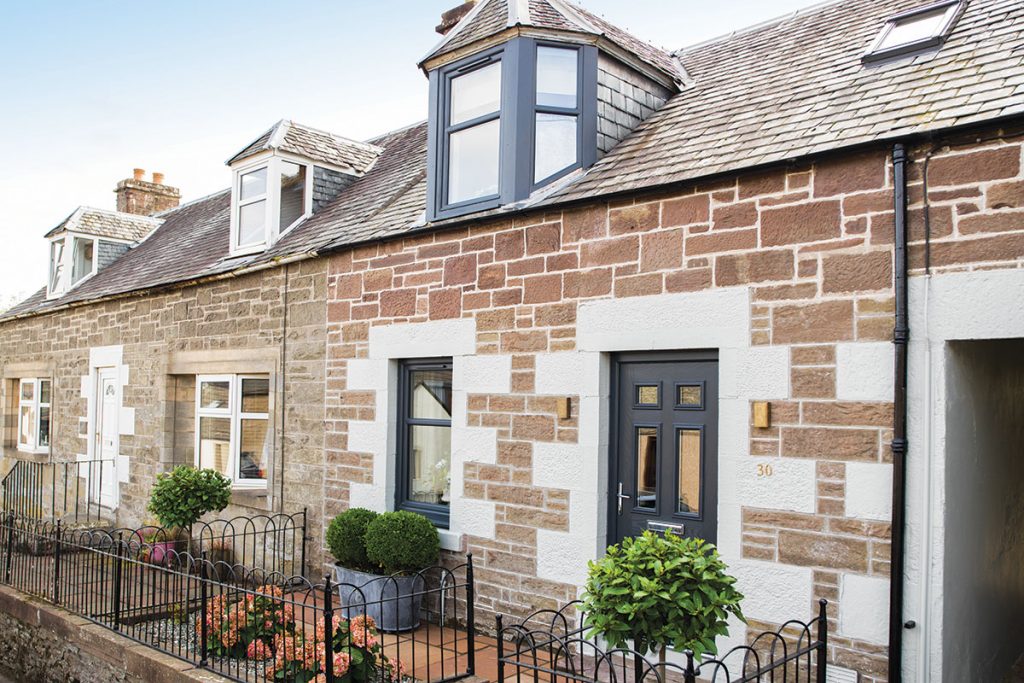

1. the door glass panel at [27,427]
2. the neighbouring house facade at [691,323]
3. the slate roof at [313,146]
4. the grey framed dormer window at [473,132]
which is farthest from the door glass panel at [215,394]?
the door glass panel at [27,427]

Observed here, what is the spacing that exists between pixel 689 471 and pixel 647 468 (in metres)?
0.35

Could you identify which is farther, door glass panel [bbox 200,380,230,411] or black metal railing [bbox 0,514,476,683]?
door glass panel [bbox 200,380,230,411]

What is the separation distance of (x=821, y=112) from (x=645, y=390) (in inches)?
91.6

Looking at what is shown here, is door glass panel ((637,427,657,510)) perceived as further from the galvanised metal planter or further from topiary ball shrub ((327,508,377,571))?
topiary ball shrub ((327,508,377,571))

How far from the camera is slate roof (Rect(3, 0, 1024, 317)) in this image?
5098mm

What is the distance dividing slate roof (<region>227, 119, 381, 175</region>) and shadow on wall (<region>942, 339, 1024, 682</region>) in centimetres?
818

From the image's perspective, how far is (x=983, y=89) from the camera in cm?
488

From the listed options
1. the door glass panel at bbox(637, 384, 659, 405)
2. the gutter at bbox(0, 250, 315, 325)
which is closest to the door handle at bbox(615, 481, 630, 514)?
the door glass panel at bbox(637, 384, 659, 405)

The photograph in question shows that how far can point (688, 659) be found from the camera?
3885 mm

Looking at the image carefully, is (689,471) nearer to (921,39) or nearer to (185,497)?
(921,39)

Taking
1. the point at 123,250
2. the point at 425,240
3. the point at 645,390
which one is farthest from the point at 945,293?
the point at 123,250

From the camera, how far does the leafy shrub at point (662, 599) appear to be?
4086 mm

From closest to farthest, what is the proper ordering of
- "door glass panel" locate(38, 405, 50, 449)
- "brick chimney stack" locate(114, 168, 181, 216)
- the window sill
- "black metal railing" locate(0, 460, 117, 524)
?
the window sill → "black metal railing" locate(0, 460, 117, 524) → "door glass panel" locate(38, 405, 50, 449) → "brick chimney stack" locate(114, 168, 181, 216)

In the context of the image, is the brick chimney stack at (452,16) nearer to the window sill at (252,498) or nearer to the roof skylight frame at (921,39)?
the roof skylight frame at (921,39)
